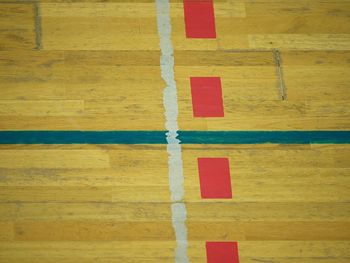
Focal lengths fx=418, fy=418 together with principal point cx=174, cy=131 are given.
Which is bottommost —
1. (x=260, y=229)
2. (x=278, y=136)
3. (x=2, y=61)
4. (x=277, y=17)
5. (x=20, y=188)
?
(x=260, y=229)

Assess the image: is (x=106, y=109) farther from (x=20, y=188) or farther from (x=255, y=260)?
(x=255, y=260)

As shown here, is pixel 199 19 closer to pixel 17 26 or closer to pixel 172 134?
pixel 172 134

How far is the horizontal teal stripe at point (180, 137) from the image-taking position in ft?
8.23

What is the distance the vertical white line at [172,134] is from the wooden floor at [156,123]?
4cm

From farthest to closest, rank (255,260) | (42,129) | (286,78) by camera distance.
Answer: (286,78)
(42,129)
(255,260)

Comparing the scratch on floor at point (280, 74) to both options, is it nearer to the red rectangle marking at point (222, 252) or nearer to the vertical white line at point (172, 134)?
the vertical white line at point (172, 134)

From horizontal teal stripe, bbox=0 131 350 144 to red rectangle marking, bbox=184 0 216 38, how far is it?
0.70 metres

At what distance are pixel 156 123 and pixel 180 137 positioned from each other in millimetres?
171

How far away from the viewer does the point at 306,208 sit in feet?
8.10

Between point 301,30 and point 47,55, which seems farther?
point 301,30

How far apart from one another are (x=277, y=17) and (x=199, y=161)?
45.6 inches

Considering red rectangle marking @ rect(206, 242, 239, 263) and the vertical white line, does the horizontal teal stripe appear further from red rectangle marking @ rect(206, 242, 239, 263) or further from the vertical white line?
red rectangle marking @ rect(206, 242, 239, 263)

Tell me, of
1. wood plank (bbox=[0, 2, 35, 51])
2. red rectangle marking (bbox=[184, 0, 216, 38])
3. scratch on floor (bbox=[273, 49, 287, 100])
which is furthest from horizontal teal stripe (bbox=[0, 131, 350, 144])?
red rectangle marking (bbox=[184, 0, 216, 38])

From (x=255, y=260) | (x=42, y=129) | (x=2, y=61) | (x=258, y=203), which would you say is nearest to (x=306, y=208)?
(x=258, y=203)
